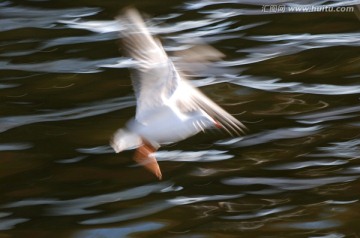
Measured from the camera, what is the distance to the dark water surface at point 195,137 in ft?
13.8

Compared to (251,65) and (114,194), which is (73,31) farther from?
(114,194)

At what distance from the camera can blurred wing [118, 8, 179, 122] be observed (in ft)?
12.8

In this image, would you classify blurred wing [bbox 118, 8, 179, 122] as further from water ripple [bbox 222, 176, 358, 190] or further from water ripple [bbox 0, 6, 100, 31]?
water ripple [bbox 0, 6, 100, 31]

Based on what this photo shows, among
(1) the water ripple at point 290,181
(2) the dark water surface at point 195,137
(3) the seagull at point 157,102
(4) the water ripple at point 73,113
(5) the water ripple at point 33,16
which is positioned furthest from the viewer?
(5) the water ripple at point 33,16

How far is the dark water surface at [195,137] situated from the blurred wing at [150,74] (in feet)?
1.73

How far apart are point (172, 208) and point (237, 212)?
0.90ft

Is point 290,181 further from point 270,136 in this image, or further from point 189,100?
point 189,100

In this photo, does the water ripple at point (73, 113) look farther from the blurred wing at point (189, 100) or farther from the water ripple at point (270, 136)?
the blurred wing at point (189, 100)

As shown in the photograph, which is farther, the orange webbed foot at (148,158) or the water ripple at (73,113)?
the water ripple at (73,113)

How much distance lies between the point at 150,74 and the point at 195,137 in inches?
41.9

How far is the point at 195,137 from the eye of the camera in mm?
4980

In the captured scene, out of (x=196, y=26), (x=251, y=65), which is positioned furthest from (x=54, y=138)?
(x=196, y=26)

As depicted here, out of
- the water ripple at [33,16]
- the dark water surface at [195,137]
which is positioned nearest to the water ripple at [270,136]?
the dark water surface at [195,137]

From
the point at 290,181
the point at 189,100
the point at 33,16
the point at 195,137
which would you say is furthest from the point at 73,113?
the point at 33,16
